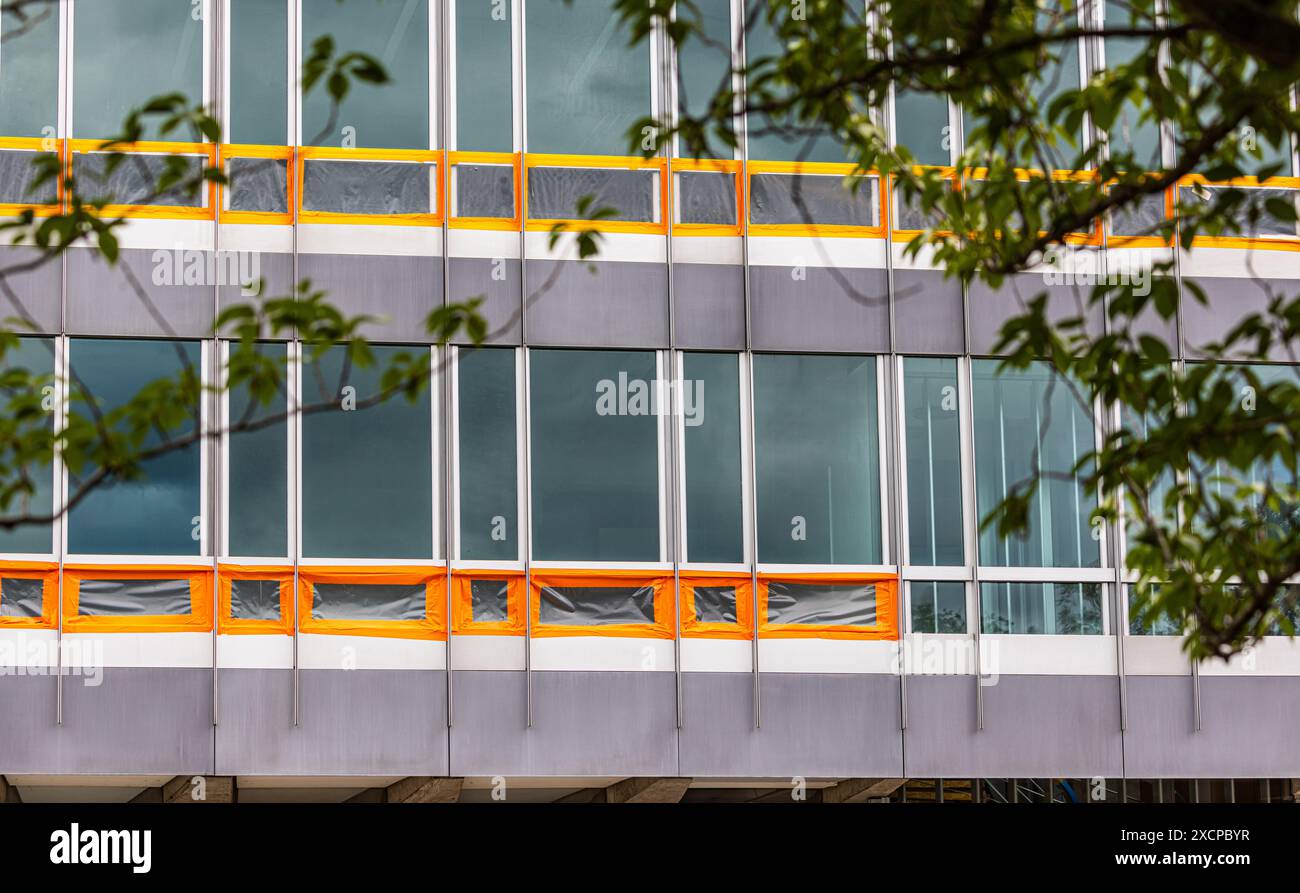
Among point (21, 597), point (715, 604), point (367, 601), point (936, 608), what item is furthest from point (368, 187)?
point (936, 608)

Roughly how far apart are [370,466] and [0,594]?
2720mm

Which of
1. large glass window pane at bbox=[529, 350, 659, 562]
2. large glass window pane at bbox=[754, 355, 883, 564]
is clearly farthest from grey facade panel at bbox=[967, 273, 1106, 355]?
large glass window pane at bbox=[529, 350, 659, 562]

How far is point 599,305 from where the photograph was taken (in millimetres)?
14109

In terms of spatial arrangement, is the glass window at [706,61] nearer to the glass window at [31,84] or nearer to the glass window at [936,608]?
the glass window at [936,608]

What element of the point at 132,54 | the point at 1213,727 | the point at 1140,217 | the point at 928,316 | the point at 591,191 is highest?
the point at 132,54

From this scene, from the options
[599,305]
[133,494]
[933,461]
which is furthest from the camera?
[933,461]

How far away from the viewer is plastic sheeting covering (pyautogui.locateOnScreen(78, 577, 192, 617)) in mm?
13219

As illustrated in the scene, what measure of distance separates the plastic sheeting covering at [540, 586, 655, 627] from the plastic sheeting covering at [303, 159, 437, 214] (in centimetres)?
306

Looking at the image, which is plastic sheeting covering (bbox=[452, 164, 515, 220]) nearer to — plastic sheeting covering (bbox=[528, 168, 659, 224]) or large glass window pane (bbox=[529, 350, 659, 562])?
plastic sheeting covering (bbox=[528, 168, 659, 224])

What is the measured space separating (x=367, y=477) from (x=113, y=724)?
249cm

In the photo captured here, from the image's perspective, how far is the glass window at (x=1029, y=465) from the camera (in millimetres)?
14422

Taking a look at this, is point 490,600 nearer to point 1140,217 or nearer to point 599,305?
point 599,305
